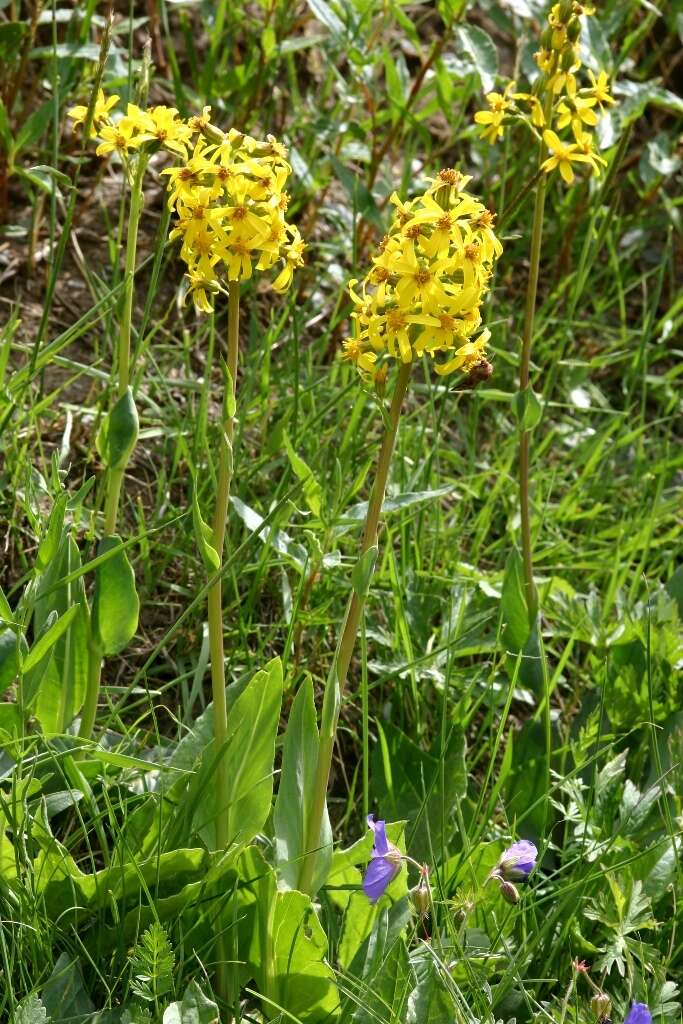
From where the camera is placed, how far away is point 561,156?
2.34 m

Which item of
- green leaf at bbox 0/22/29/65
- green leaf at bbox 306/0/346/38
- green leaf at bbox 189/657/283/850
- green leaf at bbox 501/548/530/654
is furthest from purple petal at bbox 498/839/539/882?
green leaf at bbox 0/22/29/65

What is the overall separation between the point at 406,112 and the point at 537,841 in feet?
6.20

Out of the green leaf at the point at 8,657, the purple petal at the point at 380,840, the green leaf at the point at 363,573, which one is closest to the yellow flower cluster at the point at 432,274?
the green leaf at the point at 363,573

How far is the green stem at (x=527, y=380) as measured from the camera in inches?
94.0

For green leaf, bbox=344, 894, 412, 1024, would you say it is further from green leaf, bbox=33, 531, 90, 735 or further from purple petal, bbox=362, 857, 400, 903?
green leaf, bbox=33, 531, 90, 735

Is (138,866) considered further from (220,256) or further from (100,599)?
(220,256)

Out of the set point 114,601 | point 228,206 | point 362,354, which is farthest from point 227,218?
point 114,601

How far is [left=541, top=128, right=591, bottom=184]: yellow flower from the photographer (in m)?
2.29

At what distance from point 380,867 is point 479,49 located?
2.07 metres

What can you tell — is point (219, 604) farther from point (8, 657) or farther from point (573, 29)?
point (573, 29)

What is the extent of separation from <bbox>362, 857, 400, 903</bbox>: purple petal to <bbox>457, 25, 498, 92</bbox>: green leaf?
6.43 ft

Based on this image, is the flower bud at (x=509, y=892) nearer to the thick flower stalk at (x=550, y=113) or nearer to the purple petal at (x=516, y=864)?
the purple petal at (x=516, y=864)

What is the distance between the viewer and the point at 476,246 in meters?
1.70

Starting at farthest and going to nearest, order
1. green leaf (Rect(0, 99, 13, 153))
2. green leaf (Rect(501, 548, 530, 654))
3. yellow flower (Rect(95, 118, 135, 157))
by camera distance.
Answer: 1. green leaf (Rect(0, 99, 13, 153))
2. green leaf (Rect(501, 548, 530, 654))
3. yellow flower (Rect(95, 118, 135, 157))
